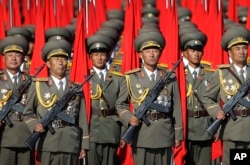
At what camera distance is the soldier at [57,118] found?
13063 millimetres

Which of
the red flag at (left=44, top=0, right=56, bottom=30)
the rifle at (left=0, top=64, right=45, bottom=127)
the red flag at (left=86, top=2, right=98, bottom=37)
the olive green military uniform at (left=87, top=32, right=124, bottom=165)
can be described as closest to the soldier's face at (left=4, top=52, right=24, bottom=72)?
the rifle at (left=0, top=64, right=45, bottom=127)

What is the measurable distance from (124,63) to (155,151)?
2.94 m

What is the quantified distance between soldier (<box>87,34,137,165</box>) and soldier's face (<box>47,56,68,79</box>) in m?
1.77

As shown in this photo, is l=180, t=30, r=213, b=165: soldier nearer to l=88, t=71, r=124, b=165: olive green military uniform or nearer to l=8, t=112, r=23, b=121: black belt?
l=88, t=71, r=124, b=165: olive green military uniform

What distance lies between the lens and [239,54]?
535 inches

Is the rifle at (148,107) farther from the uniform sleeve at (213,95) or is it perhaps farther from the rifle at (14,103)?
the rifle at (14,103)

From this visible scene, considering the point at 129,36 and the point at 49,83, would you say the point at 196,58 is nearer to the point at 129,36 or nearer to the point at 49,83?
the point at 129,36

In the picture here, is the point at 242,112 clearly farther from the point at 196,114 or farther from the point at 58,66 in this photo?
the point at 58,66

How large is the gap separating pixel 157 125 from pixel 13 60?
205cm

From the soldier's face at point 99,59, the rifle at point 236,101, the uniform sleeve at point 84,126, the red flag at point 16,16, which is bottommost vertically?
the uniform sleeve at point 84,126

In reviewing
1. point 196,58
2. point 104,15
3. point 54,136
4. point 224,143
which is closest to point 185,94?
point 196,58

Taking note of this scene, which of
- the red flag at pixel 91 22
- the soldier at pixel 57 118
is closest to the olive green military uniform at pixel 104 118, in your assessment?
the soldier at pixel 57 118

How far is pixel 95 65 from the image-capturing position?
49.4 feet

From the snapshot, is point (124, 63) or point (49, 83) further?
point (124, 63)
